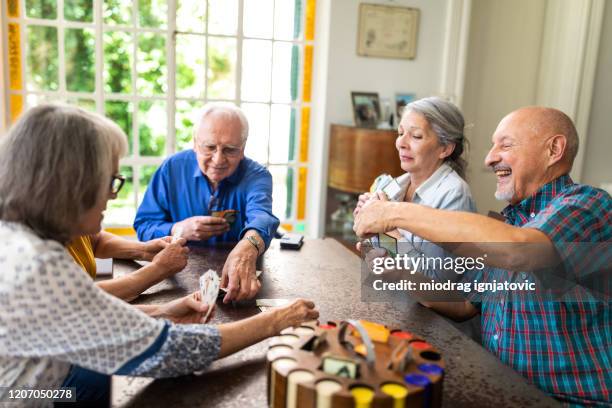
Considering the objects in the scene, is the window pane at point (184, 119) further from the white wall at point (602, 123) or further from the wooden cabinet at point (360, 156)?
the white wall at point (602, 123)

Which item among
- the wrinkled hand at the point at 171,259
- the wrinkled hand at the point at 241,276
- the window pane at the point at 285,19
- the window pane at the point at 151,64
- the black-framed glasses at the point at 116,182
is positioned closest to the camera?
the black-framed glasses at the point at 116,182

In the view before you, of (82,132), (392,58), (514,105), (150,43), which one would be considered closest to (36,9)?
(150,43)

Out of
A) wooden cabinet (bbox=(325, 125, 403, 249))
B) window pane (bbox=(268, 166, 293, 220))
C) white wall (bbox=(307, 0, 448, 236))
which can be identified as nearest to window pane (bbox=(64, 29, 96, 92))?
window pane (bbox=(268, 166, 293, 220))

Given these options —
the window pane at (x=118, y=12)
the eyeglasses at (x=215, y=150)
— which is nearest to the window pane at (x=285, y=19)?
the window pane at (x=118, y=12)

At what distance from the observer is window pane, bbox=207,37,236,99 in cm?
448

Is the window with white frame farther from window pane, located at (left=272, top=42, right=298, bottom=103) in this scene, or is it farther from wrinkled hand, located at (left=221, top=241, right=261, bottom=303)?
wrinkled hand, located at (left=221, top=241, right=261, bottom=303)

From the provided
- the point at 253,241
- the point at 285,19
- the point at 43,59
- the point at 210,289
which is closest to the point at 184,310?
the point at 210,289

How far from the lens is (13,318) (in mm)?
1044

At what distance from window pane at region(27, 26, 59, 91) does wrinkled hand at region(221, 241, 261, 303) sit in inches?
117

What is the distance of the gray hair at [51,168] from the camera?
1.07 m

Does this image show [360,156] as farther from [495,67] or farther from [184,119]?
[495,67]

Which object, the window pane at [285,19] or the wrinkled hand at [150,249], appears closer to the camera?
the wrinkled hand at [150,249]

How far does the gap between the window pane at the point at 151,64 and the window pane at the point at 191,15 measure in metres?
0.19

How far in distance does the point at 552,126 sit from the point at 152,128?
342 centimetres
